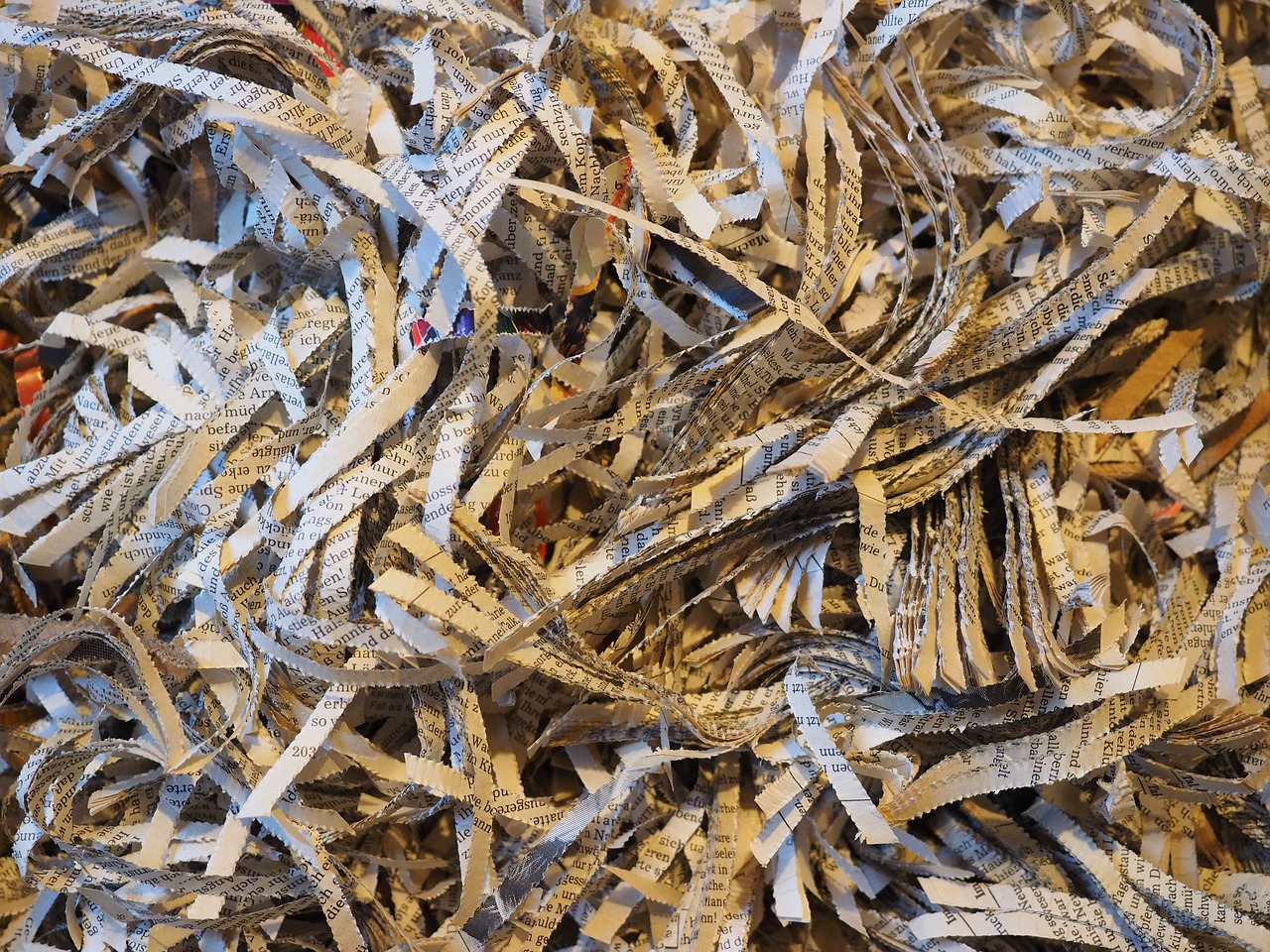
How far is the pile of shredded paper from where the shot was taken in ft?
2.14

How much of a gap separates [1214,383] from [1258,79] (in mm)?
231

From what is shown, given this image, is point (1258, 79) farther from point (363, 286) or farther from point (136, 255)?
point (136, 255)

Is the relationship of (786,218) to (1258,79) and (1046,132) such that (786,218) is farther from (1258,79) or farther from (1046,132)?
(1258,79)

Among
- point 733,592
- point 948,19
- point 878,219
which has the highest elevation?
point 948,19

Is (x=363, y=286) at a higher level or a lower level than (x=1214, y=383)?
higher

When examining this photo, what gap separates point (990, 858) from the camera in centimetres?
70

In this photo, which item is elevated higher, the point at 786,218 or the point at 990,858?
the point at 786,218

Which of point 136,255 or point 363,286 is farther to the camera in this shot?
point 136,255

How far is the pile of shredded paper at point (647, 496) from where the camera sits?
652 millimetres

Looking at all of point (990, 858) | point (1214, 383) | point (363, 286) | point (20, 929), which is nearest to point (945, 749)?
point (990, 858)

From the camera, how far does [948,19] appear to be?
74cm

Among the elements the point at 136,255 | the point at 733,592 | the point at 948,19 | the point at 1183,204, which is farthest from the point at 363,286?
the point at 1183,204

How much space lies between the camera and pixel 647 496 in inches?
25.9

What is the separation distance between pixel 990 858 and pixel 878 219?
1.54 ft
